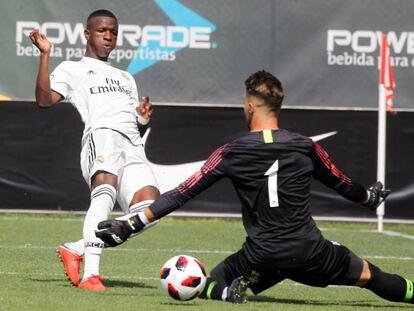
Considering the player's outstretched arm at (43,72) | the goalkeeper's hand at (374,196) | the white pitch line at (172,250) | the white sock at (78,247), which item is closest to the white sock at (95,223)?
the white sock at (78,247)

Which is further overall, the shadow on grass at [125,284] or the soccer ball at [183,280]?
the shadow on grass at [125,284]

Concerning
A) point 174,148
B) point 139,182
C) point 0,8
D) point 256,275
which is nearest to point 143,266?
point 139,182

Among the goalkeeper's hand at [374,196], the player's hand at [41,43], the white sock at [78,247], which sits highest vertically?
the player's hand at [41,43]

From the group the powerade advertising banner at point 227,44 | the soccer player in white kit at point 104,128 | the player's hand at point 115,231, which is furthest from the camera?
the powerade advertising banner at point 227,44

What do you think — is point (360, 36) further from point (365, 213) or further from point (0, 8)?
point (0, 8)

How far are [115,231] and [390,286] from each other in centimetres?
177

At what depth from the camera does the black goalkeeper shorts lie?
7.18 meters

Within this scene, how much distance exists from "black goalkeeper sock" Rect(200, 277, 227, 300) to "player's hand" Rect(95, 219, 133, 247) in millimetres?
702

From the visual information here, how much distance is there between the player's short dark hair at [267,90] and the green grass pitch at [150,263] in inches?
49.5

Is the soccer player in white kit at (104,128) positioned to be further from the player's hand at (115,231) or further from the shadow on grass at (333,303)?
the shadow on grass at (333,303)

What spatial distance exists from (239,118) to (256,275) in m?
8.12

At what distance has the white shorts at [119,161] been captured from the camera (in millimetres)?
8406

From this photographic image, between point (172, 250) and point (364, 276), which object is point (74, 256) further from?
point (172, 250)

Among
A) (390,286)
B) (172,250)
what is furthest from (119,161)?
(172,250)
